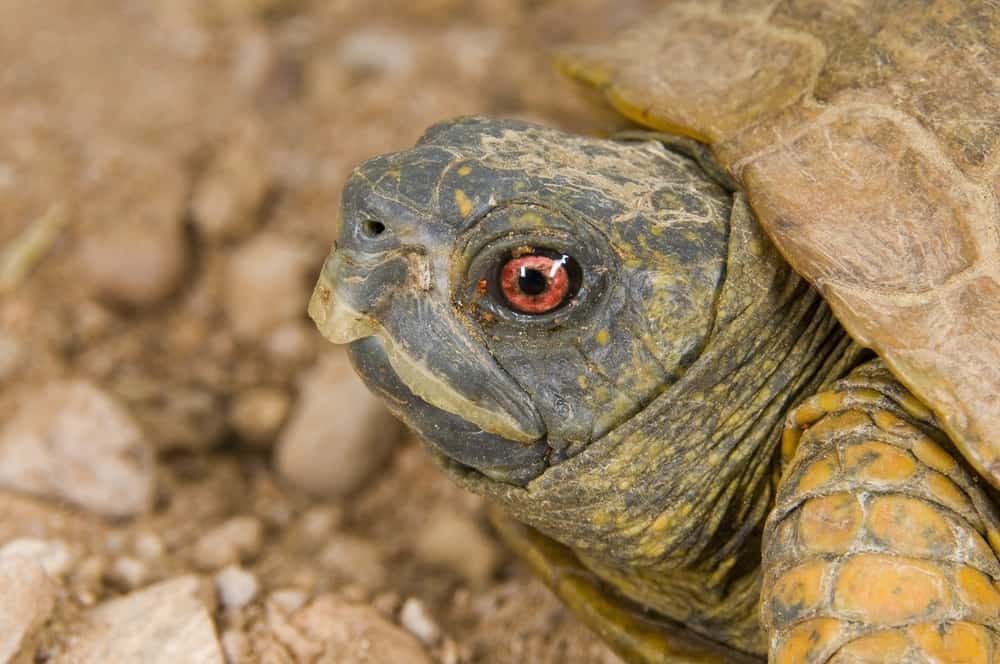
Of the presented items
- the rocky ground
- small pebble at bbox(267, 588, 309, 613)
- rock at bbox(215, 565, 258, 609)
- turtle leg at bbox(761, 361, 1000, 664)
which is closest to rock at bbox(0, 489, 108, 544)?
the rocky ground

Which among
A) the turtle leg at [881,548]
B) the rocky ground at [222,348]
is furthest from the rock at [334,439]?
the turtle leg at [881,548]

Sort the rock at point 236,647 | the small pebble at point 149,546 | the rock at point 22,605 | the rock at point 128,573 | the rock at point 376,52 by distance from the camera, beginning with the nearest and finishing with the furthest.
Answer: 1. the rock at point 22,605
2. the rock at point 236,647
3. the rock at point 128,573
4. the small pebble at point 149,546
5. the rock at point 376,52

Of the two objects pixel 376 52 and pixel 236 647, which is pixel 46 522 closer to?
pixel 236 647

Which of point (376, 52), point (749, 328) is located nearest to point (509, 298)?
point (749, 328)

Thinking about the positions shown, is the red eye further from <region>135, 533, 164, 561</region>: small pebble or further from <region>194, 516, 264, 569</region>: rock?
<region>135, 533, 164, 561</region>: small pebble

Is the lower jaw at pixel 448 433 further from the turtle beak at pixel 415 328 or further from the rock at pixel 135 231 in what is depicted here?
the rock at pixel 135 231
